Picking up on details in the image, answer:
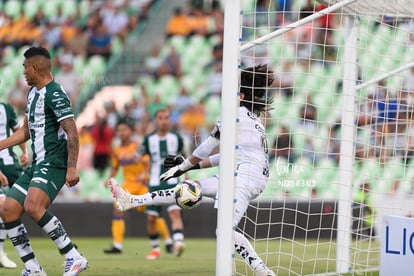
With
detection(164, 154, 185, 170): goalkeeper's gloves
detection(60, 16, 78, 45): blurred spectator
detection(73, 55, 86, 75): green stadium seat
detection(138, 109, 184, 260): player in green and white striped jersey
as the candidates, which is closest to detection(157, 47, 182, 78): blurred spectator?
detection(73, 55, 86, 75): green stadium seat

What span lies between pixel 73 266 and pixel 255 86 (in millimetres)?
2285

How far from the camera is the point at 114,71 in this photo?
63.6ft

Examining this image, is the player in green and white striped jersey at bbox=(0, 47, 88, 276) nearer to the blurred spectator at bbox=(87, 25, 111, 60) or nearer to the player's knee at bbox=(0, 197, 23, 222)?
the player's knee at bbox=(0, 197, 23, 222)

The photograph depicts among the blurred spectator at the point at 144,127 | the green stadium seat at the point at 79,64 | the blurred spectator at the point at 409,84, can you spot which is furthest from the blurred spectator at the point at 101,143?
the blurred spectator at the point at 409,84

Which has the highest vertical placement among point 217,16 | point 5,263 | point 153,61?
point 217,16

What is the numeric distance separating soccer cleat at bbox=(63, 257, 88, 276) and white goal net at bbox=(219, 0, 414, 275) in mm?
1785

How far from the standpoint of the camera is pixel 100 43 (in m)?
19.9

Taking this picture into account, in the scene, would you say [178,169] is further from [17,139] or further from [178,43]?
[178,43]

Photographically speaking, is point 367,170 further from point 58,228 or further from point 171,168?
point 58,228

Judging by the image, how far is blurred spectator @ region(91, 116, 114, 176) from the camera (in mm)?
17062

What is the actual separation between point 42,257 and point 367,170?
4.59 meters

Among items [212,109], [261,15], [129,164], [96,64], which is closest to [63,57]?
[96,64]

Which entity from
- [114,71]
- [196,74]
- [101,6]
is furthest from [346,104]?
[101,6]

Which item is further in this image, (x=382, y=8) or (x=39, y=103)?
(x=382, y=8)
